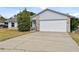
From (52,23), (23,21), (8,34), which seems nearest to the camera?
(8,34)

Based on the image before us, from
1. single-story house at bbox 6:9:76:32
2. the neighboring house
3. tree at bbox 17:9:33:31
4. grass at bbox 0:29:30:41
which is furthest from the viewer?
the neighboring house

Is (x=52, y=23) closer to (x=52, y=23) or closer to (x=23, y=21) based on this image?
(x=52, y=23)

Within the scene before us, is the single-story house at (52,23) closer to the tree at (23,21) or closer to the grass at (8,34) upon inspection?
the tree at (23,21)

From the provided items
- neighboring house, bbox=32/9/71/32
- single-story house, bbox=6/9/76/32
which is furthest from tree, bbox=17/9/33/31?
neighboring house, bbox=32/9/71/32

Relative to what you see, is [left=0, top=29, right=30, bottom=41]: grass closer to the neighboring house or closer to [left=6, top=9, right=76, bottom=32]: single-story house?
[left=6, top=9, right=76, bottom=32]: single-story house

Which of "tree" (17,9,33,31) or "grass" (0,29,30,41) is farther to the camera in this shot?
"tree" (17,9,33,31)

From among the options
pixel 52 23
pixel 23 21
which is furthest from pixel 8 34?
pixel 52 23

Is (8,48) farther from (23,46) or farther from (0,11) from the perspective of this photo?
(0,11)
